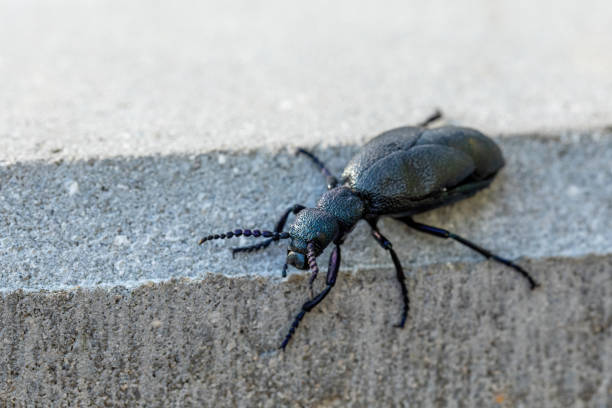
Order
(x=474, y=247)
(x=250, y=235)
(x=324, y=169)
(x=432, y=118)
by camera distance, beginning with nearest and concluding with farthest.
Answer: (x=250, y=235), (x=474, y=247), (x=324, y=169), (x=432, y=118)

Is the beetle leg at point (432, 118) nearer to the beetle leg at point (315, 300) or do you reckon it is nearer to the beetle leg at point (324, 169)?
the beetle leg at point (324, 169)

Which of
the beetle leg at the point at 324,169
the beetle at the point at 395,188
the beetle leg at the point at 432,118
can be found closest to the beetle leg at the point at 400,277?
the beetle at the point at 395,188

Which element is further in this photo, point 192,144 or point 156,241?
point 192,144

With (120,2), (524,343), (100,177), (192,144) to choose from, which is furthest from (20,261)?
(120,2)

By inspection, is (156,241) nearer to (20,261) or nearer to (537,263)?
(20,261)

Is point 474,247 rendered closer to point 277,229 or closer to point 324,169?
point 324,169

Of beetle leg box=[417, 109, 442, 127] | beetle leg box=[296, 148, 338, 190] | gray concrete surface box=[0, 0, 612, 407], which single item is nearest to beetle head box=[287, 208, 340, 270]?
gray concrete surface box=[0, 0, 612, 407]

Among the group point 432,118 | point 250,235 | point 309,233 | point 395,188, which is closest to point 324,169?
point 395,188
